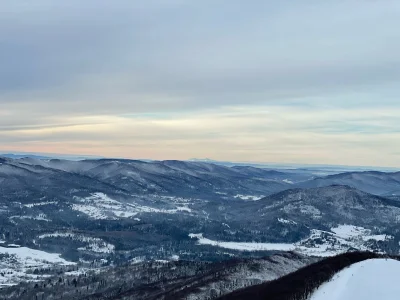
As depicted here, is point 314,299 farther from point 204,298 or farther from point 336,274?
point 204,298

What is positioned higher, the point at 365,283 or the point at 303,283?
the point at 365,283

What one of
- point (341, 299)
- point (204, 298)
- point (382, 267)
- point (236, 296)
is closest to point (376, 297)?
point (341, 299)

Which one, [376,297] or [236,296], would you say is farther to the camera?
[236,296]

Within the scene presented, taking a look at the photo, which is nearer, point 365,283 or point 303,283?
point 365,283

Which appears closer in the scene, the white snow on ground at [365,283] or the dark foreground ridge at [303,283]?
the white snow on ground at [365,283]

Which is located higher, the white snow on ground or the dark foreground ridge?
the white snow on ground
